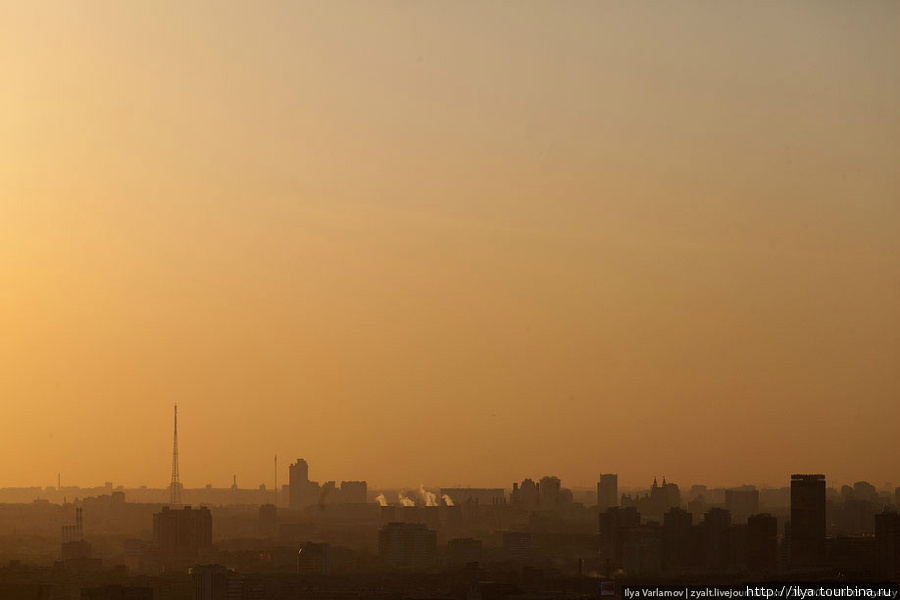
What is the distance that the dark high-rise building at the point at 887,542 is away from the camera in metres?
18.0

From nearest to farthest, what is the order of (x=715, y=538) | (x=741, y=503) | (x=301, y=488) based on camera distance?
1. (x=715, y=538)
2. (x=741, y=503)
3. (x=301, y=488)

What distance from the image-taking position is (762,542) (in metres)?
22.0

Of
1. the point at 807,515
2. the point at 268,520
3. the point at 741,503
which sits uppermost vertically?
the point at 741,503

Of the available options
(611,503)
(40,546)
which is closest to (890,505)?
(611,503)

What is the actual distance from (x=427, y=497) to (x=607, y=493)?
3.73 metres

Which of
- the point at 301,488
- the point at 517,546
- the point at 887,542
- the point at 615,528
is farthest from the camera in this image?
the point at 301,488

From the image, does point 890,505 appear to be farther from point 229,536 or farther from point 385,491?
point 229,536

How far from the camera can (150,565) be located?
2412 centimetres

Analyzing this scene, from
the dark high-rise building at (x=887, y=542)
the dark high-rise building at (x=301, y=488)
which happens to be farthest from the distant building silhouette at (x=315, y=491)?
the dark high-rise building at (x=887, y=542)

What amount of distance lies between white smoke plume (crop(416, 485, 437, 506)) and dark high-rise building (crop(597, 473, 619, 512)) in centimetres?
324

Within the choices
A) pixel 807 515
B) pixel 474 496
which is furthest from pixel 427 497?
pixel 807 515

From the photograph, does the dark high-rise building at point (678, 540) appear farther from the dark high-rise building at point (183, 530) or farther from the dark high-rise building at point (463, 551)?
the dark high-rise building at point (183, 530)

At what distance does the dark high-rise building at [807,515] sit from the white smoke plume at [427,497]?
6.88m

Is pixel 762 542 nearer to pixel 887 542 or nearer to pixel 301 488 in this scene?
pixel 887 542
